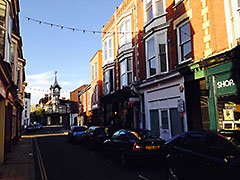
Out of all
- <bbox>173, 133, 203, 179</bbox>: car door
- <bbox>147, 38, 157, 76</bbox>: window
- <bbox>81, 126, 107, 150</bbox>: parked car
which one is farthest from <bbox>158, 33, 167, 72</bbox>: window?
<bbox>173, 133, 203, 179</bbox>: car door

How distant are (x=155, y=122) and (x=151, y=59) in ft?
15.4

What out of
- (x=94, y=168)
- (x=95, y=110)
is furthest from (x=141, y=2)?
(x=95, y=110)

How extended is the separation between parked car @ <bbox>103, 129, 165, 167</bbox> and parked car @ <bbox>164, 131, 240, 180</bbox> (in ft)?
5.85

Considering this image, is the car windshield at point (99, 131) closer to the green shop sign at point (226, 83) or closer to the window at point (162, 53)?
the window at point (162, 53)

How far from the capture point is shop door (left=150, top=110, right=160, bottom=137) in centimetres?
1488

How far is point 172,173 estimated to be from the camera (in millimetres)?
5820

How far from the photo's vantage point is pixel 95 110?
3086 cm

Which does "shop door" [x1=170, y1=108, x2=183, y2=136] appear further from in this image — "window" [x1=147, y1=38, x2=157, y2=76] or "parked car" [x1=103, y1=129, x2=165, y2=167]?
"parked car" [x1=103, y1=129, x2=165, y2=167]

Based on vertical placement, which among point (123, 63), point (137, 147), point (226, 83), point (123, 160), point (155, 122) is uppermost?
point (123, 63)

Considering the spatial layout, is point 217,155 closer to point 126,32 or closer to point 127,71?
point 127,71

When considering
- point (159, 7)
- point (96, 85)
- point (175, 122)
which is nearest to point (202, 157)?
point (175, 122)

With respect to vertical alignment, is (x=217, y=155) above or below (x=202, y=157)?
above

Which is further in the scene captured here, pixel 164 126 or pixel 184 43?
pixel 164 126

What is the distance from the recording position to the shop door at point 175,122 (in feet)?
40.8
